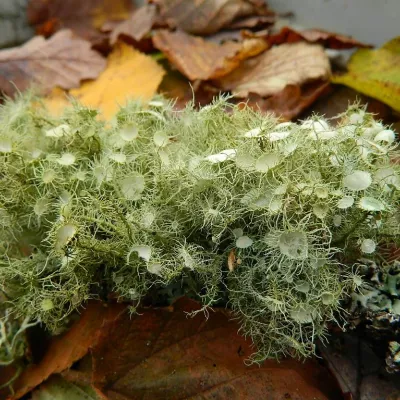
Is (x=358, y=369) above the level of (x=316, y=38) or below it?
below

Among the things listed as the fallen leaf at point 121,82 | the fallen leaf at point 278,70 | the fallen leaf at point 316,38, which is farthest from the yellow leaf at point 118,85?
the fallen leaf at point 316,38

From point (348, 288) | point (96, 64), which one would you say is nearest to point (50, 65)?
point (96, 64)

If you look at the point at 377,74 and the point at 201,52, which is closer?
the point at 377,74

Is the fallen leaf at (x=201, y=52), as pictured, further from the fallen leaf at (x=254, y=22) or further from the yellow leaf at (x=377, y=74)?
the yellow leaf at (x=377, y=74)

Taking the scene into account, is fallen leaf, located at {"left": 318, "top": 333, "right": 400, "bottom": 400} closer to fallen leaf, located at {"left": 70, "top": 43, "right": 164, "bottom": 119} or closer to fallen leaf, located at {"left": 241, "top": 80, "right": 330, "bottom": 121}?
fallen leaf, located at {"left": 241, "top": 80, "right": 330, "bottom": 121}

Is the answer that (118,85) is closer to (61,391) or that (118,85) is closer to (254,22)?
(254,22)

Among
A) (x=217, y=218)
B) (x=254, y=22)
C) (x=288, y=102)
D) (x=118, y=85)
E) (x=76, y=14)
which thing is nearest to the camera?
(x=217, y=218)

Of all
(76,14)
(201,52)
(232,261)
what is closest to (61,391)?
(232,261)
